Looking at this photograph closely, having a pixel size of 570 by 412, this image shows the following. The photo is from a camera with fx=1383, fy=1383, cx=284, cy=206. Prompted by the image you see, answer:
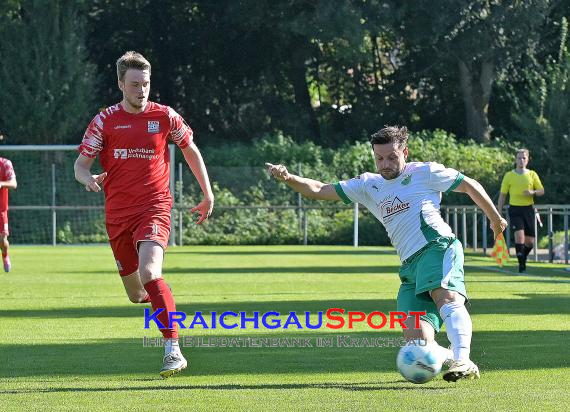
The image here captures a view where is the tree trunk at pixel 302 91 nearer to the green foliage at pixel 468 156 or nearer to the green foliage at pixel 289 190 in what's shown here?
the green foliage at pixel 289 190

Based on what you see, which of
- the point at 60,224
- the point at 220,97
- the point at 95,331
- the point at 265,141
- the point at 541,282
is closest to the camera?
the point at 95,331

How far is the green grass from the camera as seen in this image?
26.6ft

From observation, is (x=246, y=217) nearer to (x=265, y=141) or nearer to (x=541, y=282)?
(x=265, y=141)

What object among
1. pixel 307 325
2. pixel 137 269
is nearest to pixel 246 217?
pixel 307 325

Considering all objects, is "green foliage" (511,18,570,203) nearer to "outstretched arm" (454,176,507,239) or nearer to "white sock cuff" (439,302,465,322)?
"outstretched arm" (454,176,507,239)

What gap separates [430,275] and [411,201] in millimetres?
573

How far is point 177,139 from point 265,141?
34.3 m

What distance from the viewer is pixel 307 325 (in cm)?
1308

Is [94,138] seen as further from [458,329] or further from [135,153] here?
[458,329]

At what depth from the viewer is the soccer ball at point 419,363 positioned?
847 cm

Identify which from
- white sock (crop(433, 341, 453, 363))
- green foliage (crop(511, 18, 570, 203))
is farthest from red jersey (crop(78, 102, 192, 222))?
green foliage (crop(511, 18, 570, 203))

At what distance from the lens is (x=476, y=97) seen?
46938 millimetres

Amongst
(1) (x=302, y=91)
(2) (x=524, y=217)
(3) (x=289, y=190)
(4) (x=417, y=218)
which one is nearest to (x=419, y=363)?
(4) (x=417, y=218)

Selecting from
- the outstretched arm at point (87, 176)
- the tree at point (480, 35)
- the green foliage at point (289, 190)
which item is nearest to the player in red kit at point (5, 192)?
the outstretched arm at point (87, 176)
